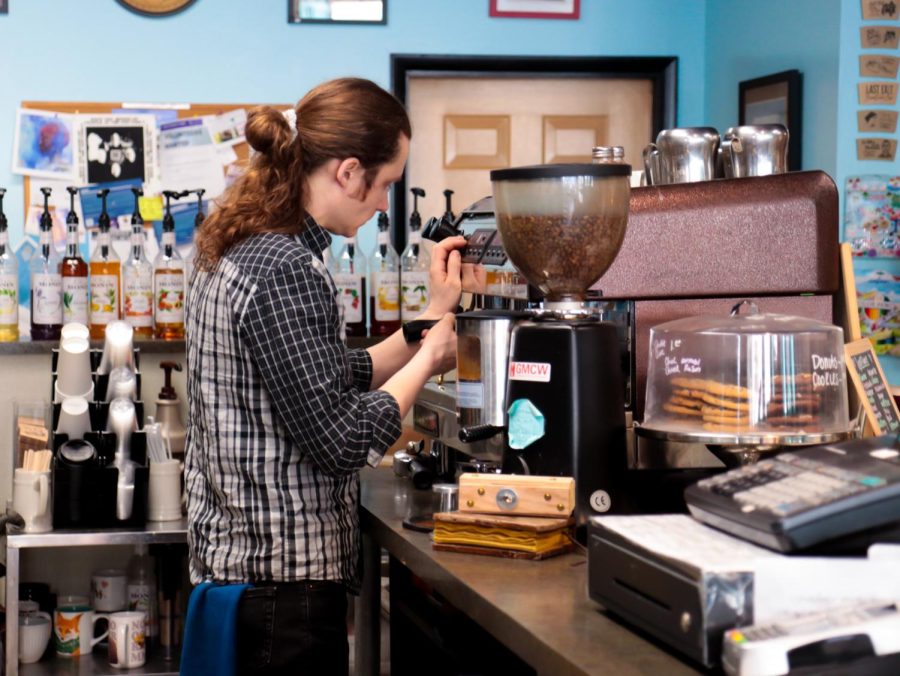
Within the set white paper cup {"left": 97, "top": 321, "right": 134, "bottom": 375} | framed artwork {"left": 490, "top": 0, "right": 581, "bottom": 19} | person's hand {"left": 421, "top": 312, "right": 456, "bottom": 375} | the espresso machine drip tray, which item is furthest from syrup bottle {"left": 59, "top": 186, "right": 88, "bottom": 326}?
framed artwork {"left": 490, "top": 0, "right": 581, "bottom": 19}

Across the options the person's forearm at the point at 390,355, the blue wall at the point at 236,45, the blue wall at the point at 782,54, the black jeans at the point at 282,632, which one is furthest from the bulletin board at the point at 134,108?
the black jeans at the point at 282,632

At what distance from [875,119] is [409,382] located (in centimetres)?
237

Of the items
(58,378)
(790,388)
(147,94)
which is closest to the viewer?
(790,388)

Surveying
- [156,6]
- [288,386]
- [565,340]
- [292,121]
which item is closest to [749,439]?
[565,340]

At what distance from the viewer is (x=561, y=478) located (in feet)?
5.64

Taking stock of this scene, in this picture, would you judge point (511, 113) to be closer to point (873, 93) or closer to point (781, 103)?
point (781, 103)

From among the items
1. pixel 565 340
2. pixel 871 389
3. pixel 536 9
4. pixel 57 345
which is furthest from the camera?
pixel 536 9

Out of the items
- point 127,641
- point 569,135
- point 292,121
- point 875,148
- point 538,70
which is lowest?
point 127,641

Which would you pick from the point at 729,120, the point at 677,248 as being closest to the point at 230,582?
the point at 677,248

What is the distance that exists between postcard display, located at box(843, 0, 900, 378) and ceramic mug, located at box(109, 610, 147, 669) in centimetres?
229

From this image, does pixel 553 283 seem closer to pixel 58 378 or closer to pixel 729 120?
pixel 58 378

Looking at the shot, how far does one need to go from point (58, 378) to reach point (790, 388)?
5.78ft

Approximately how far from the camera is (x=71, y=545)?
9.45 feet

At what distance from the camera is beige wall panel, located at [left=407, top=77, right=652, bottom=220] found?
15.3 ft
